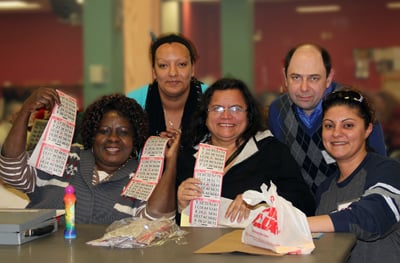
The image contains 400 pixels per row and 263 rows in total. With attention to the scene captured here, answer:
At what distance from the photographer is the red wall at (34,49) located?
6152mm

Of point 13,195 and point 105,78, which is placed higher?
point 105,78

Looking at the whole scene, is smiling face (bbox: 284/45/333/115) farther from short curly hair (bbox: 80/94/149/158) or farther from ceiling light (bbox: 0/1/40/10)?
ceiling light (bbox: 0/1/40/10)

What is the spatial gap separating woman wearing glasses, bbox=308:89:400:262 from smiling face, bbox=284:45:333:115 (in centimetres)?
33

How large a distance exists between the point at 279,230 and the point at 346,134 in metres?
0.75

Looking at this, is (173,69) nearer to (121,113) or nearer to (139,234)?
(121,113)

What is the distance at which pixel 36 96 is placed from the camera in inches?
103

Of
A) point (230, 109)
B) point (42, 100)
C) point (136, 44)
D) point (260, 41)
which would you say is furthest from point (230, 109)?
point (260, 41)

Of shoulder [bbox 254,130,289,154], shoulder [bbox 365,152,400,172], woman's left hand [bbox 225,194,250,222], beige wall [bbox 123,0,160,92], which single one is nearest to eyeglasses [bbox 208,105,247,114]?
shoulder [bbox 254,130,289,154]

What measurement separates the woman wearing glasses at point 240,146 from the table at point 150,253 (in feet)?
2.05

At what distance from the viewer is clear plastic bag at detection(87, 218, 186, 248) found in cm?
199

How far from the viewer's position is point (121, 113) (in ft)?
9.40

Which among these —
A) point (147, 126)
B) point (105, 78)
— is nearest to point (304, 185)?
point (147, 126)

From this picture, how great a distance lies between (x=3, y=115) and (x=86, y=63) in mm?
915

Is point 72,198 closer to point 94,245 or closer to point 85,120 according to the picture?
point 94,245
